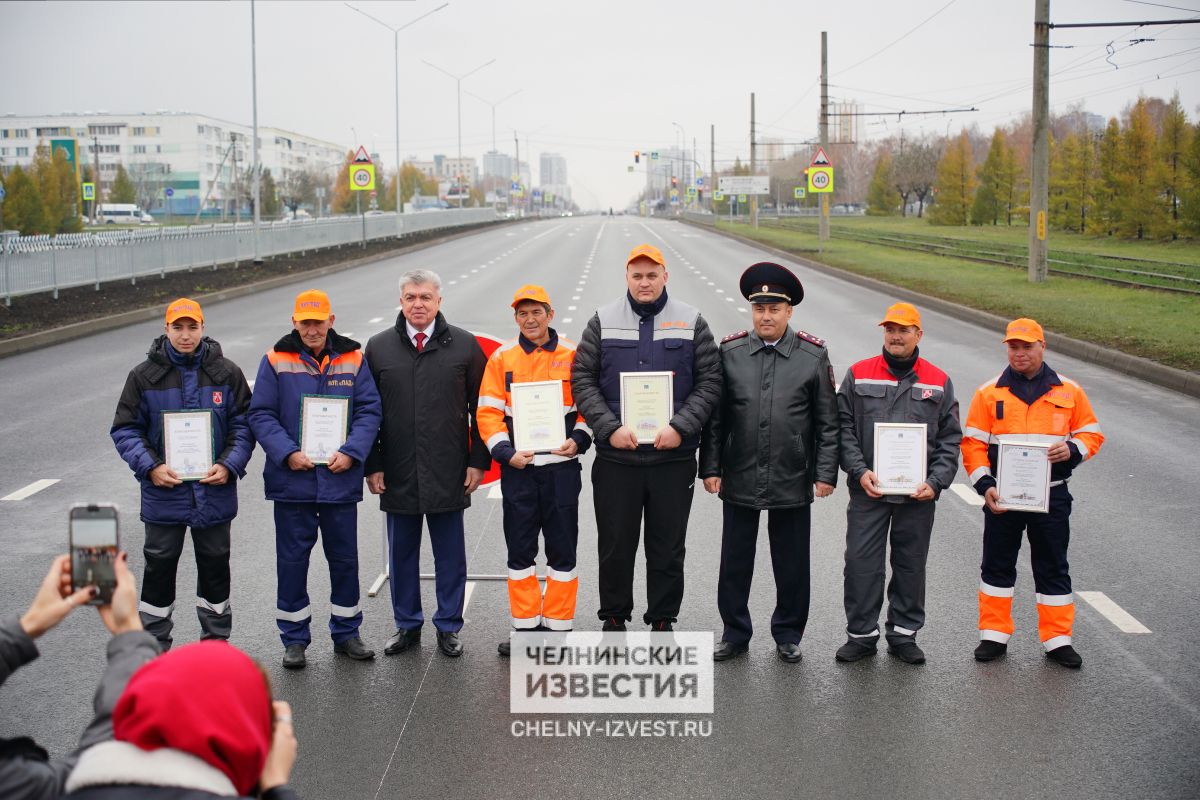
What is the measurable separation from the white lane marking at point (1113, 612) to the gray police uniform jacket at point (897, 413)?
4.55 ft

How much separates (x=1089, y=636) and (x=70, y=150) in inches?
3855

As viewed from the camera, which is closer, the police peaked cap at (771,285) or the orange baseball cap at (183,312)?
the orange baseball cap at (183,312)

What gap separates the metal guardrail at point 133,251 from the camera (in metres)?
24.6

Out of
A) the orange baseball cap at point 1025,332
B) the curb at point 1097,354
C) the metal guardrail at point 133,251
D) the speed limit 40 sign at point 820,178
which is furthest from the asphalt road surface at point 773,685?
the speed limit 40 sign at point 820,178

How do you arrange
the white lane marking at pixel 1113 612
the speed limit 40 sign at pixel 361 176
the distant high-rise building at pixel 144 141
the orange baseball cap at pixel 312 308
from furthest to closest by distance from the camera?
the distant high-rise building at pixel 144 141 → the speed limit 40 sign at pixel 361 176 → the white lane marking at pixel 1113 612 → the orange baseball cap at pixel 312 308

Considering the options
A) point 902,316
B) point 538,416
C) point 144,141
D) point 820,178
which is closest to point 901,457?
point 902,316

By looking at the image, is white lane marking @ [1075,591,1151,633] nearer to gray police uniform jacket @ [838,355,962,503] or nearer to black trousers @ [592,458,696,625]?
gray police uniform jacket @ [838,355,962,503]

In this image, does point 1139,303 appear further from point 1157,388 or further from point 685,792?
point 685,792

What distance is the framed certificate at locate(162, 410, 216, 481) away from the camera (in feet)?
19.6

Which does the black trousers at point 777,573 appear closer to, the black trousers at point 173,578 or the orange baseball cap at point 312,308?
the orange baseball cap at point 312,308

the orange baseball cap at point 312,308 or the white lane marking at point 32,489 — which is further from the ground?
the orange baseball cap at point 312,308

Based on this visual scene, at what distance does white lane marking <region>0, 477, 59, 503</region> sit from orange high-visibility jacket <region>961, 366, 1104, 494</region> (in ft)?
24.8

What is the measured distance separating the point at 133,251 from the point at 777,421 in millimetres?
27123

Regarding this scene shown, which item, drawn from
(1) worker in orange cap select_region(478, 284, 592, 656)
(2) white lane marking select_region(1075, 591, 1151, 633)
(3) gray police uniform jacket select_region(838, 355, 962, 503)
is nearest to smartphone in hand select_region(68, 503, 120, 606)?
(1) worker in orange cap select_region(478, 284, 592, 656)
